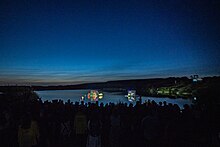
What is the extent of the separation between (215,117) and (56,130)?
23.6 feet

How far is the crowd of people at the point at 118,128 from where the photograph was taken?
8.27 m

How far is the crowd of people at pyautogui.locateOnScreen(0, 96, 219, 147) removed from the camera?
325 inches

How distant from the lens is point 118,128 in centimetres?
909

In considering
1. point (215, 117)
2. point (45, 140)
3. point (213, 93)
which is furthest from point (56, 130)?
point (213, 93)

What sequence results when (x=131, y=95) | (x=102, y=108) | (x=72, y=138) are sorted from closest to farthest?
(x=72, y=138) < (x=102, y=108) < (x=131, y=95)

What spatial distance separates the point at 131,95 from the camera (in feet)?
68.0

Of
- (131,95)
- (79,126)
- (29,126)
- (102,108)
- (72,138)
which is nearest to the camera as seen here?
(29,126)

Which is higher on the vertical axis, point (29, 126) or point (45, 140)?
point (29, 126)

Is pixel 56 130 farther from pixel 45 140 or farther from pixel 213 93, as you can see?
pixel 213 93

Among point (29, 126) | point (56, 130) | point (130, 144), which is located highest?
point (29, 126)

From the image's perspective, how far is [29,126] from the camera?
7.38 metres

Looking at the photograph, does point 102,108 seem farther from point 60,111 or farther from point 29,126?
point 29,126

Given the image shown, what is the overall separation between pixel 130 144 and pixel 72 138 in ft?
8.70

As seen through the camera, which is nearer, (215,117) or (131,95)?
(215,117)
